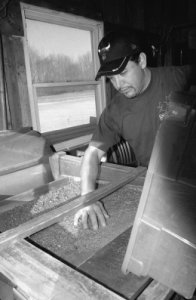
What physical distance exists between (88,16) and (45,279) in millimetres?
3778

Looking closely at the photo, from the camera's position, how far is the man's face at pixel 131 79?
67.6 inches

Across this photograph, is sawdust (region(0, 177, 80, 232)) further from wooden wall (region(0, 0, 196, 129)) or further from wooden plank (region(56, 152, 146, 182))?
wooden wall (region(0, 0, 196, 129))

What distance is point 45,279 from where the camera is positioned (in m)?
0.85

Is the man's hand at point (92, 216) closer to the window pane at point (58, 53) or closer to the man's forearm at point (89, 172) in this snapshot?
the man's forearm at point (89, 172)

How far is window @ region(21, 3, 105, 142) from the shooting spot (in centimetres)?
331

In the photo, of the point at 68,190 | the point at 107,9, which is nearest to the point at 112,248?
the point at 68,190

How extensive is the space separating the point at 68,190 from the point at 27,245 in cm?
106

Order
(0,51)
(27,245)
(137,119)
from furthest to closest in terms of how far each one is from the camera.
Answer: (0,51) < (137,119) < (27,245)

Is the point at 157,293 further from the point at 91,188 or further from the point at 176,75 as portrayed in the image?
the point at 176,75

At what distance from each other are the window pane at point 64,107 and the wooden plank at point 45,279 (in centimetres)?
271

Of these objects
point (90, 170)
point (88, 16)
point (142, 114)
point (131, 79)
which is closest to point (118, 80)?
point (131, 79)

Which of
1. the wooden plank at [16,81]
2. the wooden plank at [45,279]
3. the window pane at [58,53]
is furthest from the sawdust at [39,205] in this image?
the window pane at [58,53]

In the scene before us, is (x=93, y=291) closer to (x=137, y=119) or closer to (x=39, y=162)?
(x=137, y=119)

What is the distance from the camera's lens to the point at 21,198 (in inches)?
78.4
